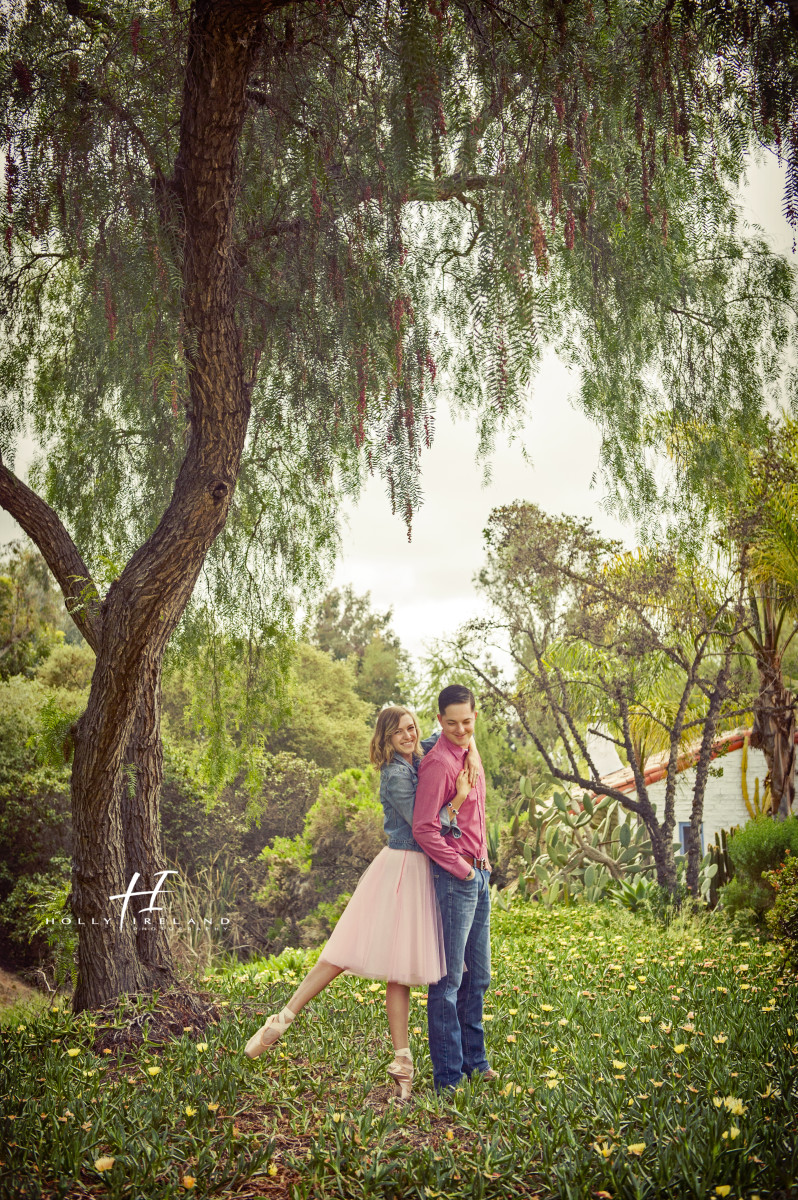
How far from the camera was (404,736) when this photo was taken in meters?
3.54

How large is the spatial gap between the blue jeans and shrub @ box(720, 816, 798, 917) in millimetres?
4913

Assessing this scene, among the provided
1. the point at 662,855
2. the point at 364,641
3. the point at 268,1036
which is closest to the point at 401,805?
the point at 268,1036

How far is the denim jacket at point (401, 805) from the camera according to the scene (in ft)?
11.1

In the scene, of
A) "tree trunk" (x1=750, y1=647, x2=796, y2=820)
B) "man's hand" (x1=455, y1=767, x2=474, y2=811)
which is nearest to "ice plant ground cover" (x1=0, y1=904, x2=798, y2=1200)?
"man's hand" (x1=455, y1=767, x2=474, y2=811)

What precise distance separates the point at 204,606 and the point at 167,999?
2.39 metres

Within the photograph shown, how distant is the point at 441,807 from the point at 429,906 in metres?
0.38

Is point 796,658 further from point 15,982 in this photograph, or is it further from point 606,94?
point 15,982

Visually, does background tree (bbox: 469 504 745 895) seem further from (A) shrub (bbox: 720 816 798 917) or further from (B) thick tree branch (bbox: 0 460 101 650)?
(B) thick tree branch (bbox: 0 460 101 650)

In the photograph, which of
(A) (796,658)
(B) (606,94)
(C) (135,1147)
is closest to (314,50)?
(B) (606,94)

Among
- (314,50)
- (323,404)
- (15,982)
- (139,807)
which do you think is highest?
(314,50)

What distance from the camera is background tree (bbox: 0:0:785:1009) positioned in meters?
3.42

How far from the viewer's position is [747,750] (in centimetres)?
1220

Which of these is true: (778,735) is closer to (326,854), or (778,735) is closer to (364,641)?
(326,854)

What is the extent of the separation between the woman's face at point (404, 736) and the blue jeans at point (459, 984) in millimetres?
463
